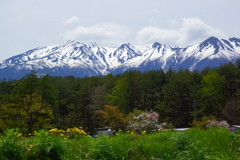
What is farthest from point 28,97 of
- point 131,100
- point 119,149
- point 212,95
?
point 119,149

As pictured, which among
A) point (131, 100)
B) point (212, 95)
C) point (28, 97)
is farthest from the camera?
point (131, 100)

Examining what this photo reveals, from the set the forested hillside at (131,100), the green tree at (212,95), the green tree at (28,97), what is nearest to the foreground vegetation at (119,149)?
the forested hillside at (131,100)

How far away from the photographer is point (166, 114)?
39000mm

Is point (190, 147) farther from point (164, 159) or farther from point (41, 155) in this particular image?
point (41, 155)

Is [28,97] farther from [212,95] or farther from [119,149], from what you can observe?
[119,149]

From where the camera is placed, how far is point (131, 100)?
42844mm

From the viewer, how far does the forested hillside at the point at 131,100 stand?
3058 centimetres

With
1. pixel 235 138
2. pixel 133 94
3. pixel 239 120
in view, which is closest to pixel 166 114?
pixel 133 94

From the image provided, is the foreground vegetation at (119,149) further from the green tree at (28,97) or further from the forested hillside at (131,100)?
the green tree at (28,97)

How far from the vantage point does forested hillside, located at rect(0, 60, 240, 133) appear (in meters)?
30.6

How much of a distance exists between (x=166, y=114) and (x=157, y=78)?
850 cm

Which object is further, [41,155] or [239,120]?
[239,120]

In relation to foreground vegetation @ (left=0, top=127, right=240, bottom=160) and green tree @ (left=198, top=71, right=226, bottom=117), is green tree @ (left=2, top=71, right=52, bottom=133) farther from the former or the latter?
foreground vegetation @ (left=0, top=127, right=240, bottom=160)

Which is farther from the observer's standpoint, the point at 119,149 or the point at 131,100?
the point at 131,100
